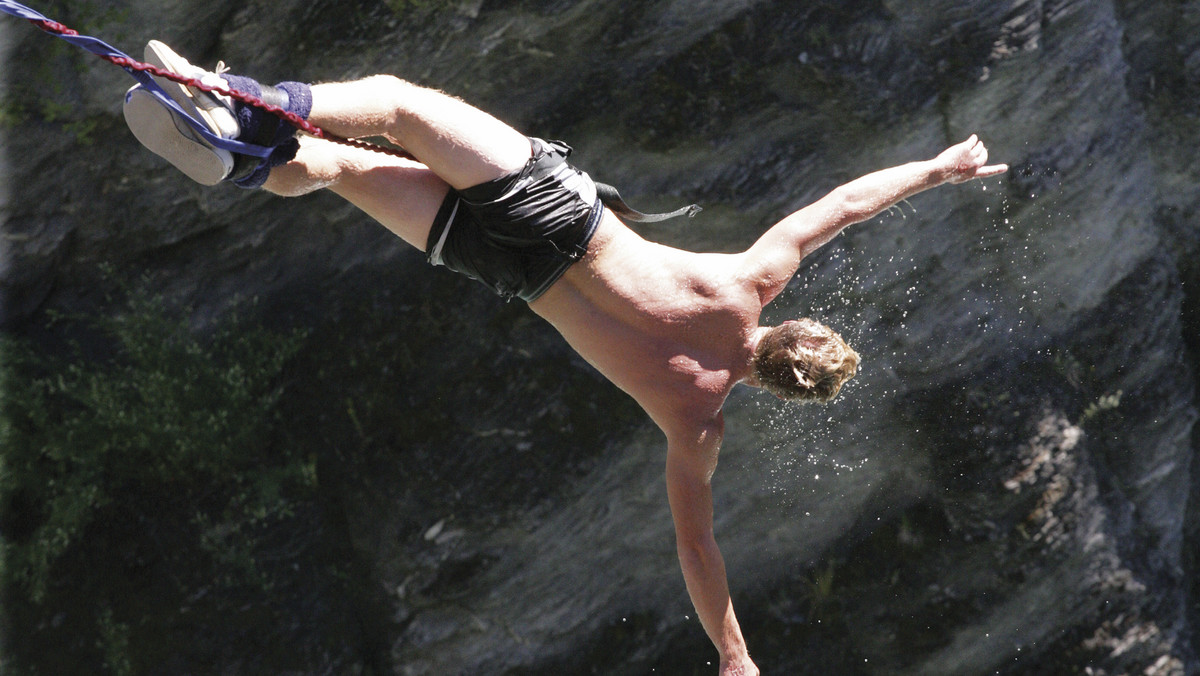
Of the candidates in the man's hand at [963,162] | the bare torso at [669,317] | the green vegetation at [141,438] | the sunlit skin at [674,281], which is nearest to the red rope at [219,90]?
the sunlit skin at [674,281]

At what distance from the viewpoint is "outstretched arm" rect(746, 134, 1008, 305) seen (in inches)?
139

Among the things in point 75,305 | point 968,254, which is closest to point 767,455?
point 968,254

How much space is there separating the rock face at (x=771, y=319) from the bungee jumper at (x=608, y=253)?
6.78ft

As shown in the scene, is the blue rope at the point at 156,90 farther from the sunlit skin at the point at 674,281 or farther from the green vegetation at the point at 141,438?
the green vegetation at the point at 141,438

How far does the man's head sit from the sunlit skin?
4.7 inches

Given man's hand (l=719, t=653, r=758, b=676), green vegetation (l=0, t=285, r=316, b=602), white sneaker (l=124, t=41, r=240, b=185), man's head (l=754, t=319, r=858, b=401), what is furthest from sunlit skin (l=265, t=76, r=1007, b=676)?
green vegetation (l=0, t=285, r=316, b=602)

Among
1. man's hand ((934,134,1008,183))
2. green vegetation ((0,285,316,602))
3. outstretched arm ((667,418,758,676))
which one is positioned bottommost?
green vegetation ((0,285,316,602))

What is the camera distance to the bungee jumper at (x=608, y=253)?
3.40m

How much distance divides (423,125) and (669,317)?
1.08 metres

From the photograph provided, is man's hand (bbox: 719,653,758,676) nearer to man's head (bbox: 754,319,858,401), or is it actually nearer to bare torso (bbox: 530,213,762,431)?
bare torso (bbox: 530,213,762,431)

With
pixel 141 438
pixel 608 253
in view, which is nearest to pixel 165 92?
pixel 608 253

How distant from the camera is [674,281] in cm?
359

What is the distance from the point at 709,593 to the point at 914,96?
10.8 feet

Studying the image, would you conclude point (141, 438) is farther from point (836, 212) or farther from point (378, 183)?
point (836, 212)
